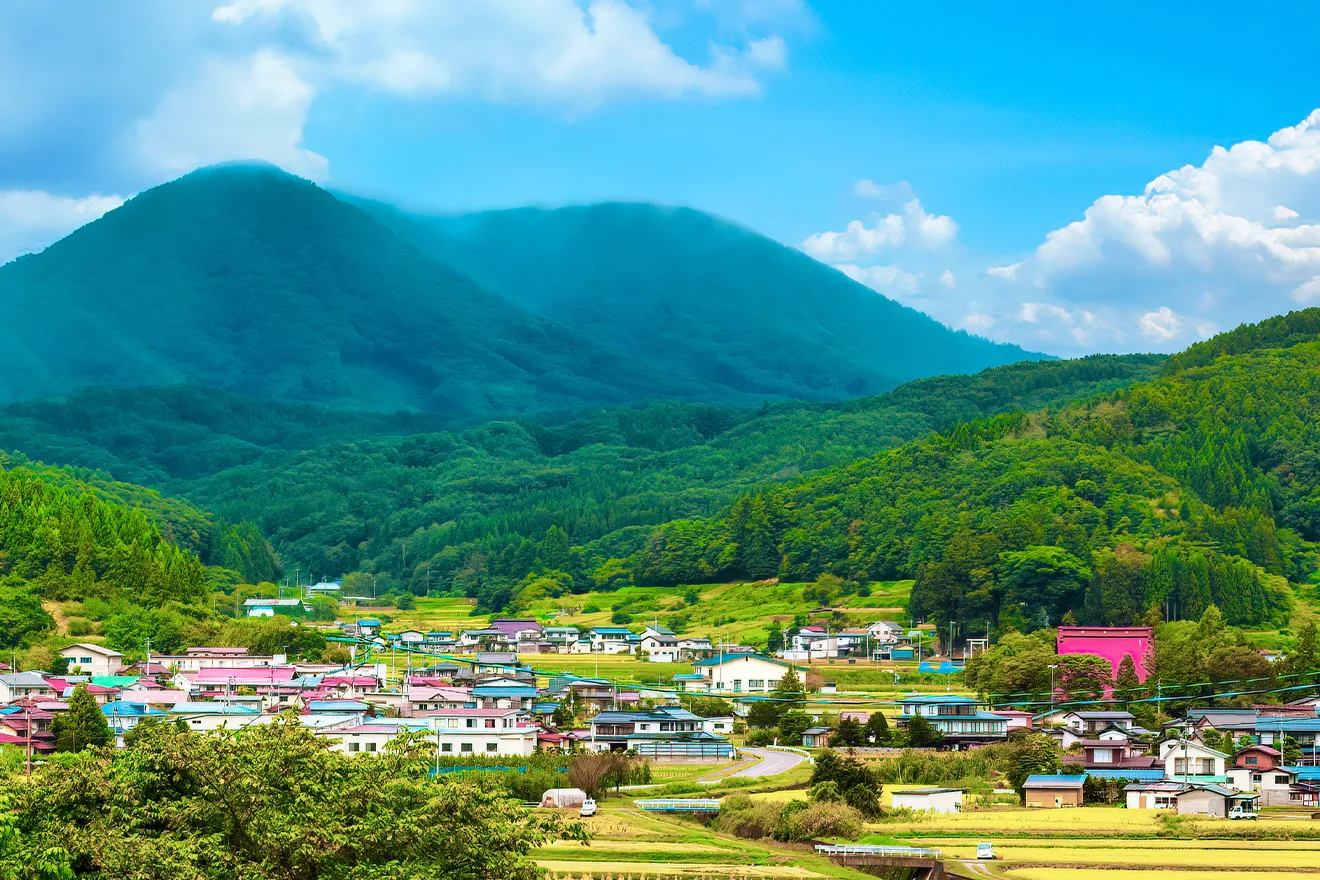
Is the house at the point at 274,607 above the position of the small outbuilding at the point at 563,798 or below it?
above

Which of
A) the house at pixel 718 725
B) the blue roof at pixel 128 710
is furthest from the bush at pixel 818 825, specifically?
the blue roof at pixel 128 710

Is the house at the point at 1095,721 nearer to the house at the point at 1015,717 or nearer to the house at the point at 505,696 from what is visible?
the house at the point at 1015,717

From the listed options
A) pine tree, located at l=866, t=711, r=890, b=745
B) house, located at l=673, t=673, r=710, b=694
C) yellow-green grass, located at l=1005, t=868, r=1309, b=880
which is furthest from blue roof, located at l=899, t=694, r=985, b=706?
yellow-green grass, located at l=1005, t=868, r=1309, b=880

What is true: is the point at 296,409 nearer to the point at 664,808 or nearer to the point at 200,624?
the point at 200,624

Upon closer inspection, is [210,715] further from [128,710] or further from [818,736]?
[818,736]

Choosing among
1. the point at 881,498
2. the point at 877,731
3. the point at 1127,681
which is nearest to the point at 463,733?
the point at 877,731

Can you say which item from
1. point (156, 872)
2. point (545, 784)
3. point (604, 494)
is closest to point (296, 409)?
point (604, 494)

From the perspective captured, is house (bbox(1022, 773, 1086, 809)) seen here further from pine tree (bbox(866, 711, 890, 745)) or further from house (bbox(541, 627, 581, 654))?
house (bbox(541, 627, 581, 654))
